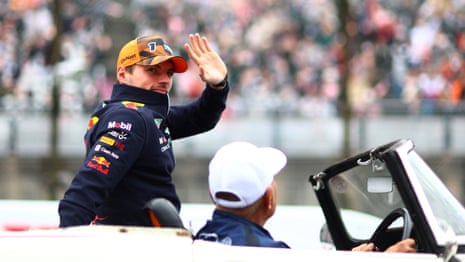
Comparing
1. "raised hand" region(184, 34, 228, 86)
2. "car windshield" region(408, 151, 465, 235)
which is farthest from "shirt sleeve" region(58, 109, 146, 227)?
"car windshield" region(408, 151, 465, 235)

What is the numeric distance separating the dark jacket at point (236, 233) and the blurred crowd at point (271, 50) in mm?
8867

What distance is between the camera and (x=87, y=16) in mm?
14406

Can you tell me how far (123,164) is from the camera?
4355 mm

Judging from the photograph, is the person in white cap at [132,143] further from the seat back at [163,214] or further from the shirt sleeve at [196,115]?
the seat back at [163,214]

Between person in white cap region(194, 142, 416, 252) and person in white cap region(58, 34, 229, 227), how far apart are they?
0.59 metres

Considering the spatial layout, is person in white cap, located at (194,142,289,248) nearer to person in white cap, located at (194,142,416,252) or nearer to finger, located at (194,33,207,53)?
person in white cap, located at (194,142,416,252)

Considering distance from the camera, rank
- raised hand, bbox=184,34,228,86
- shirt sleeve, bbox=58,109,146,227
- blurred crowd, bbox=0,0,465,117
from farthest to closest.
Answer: blurred crowd, bbox=0,0,465,117 → raised hand, bbox=184,34,228,86 → shirt sleeve, bbox=58,109,146,227

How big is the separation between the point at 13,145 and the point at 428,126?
512 cm

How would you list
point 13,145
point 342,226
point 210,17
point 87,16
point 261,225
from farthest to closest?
point 210,17
point 87,16
point 13,145
point 342,226
point 261,225

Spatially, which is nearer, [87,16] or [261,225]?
[261,225]

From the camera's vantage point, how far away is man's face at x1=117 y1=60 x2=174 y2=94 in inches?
184

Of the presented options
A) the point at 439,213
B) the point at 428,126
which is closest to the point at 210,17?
the point at 428,126

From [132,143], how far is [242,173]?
0.76m

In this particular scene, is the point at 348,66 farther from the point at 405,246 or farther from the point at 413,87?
the point at 405,246
